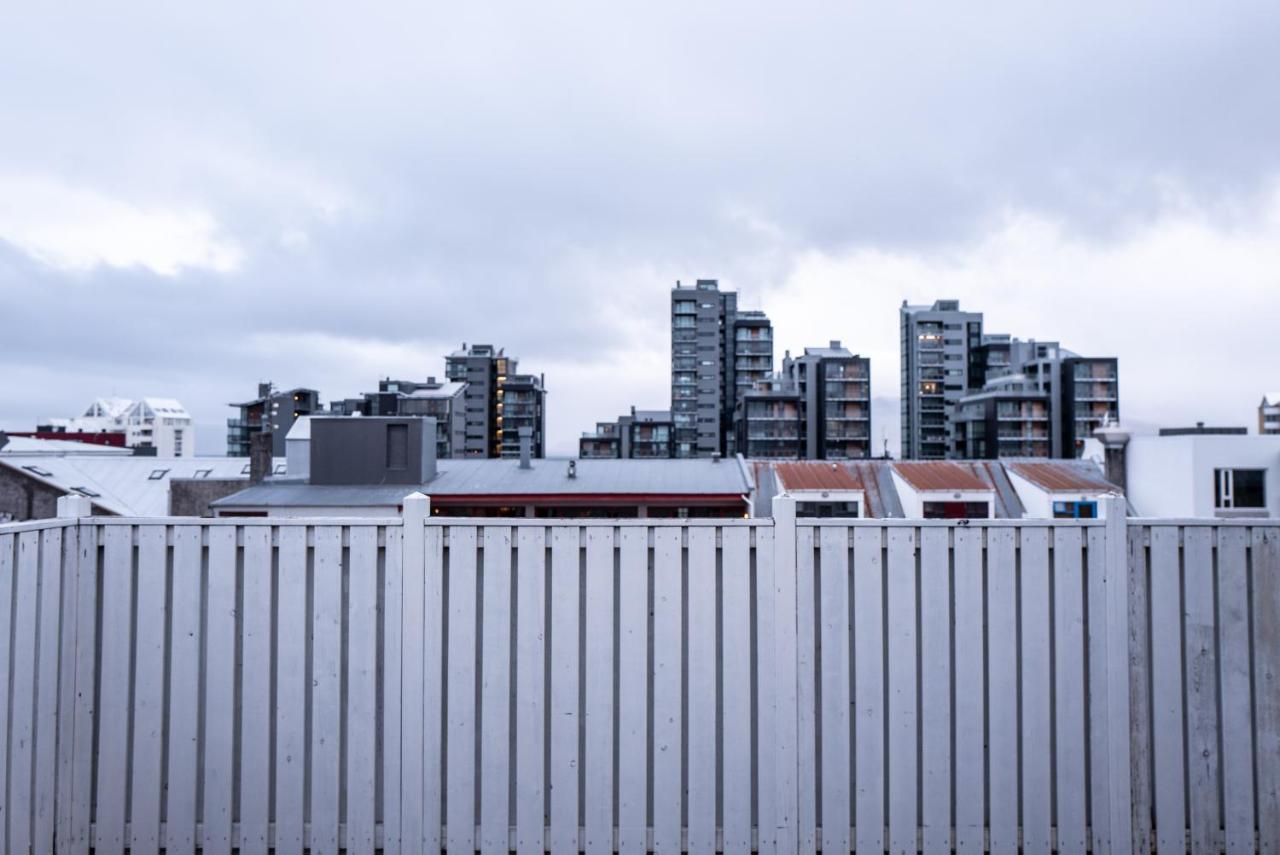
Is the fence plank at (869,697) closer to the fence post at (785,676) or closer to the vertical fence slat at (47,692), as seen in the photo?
the fence post at (785,676)

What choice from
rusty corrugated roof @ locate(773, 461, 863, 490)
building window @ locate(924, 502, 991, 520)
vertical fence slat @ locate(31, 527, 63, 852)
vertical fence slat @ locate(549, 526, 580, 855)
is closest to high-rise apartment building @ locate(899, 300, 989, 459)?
rusty corrugated roof @ locate(773, 461, 863, 490)

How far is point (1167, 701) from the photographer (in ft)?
11.3

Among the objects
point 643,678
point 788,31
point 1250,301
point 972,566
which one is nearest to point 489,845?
point 643,678

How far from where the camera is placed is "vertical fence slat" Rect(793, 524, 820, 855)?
3424 millimetres

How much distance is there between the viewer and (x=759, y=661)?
11.4 ft

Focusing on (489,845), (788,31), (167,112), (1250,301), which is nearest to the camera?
(489,845)

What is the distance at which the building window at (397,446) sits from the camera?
2770 cm

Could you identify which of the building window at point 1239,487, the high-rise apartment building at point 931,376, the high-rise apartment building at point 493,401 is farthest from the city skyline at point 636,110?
the high-rise apartment building at point 931,376

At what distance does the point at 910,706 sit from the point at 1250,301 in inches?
1625

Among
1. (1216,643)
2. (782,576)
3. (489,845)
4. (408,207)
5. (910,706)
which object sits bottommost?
(489,845)

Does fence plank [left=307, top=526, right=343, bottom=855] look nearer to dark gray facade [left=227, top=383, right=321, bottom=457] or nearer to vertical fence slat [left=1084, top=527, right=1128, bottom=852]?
vertical fence slat [left=1084, top=527, right=1128, bottom=852]

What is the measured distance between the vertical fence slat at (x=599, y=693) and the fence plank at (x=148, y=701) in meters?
2.04

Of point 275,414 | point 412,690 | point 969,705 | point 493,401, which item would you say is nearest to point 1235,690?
point 969,705

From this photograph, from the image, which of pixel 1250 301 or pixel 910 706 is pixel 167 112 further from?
pixel 1250 301
